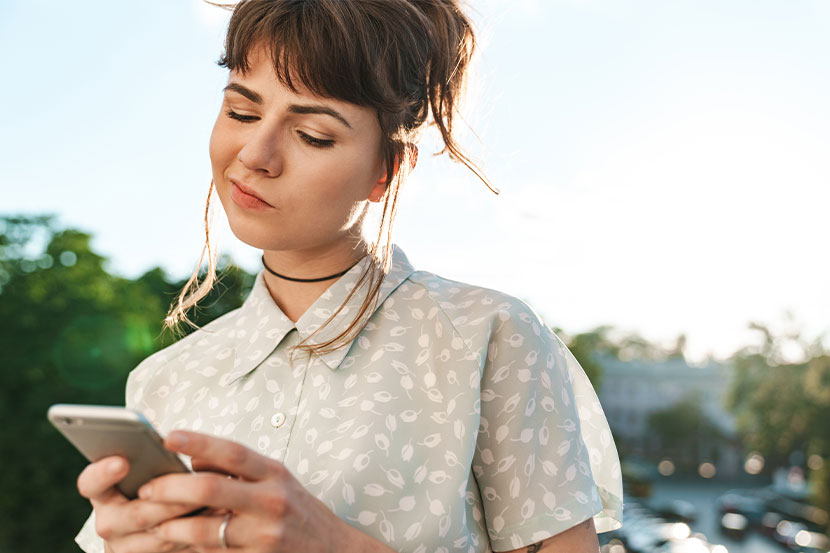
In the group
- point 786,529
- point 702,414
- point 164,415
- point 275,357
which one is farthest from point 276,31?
point 702,414

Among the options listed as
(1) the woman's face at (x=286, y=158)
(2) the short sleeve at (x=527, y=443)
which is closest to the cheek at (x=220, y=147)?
(1) the woman's face at (x=286, y=158)

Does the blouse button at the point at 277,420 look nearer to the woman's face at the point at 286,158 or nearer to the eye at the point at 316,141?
the woman's face at the point at 286,158

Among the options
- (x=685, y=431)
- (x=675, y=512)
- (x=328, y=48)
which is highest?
(x=328, y=48)

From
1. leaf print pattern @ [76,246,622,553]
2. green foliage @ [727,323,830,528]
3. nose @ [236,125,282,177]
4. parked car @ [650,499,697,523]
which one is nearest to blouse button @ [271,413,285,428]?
leaf print pattern @ [76,246,622,553]

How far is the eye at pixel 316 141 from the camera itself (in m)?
1.83

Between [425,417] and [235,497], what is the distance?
2.36 feet

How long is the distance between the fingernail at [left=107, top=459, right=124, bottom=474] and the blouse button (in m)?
0.66

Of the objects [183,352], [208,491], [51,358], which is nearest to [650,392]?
[51,358]

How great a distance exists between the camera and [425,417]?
1.88m

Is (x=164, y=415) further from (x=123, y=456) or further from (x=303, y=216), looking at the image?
(x=123, y=456)

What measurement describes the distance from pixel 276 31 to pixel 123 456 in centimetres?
103

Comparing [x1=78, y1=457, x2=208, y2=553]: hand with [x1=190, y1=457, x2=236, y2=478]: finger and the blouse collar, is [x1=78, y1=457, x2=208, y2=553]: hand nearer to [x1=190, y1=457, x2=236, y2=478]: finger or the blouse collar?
[x1=190, y1=457, x2=236, y2=478]: finger

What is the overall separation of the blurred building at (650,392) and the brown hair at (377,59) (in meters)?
76.2

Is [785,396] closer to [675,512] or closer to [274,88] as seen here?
[675,512]
